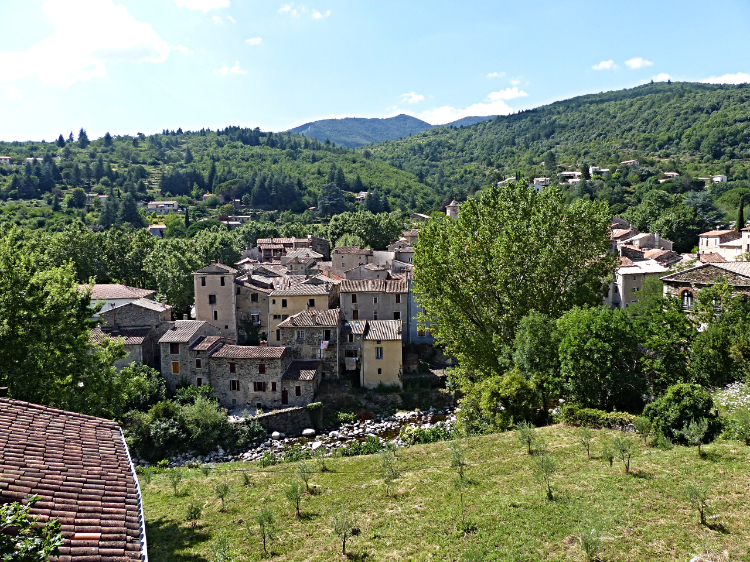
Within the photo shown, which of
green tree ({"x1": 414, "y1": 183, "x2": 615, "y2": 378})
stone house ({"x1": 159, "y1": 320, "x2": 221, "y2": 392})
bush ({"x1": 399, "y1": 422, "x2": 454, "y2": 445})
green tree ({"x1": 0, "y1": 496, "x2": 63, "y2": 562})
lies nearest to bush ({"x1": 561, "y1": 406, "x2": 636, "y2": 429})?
green tree ({"x1": 414, "y1": 183, "x2": 615, "y2": 378})

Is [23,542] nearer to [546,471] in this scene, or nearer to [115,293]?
[546,471]

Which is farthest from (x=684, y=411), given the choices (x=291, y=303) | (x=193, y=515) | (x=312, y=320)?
(x=291, y=303)

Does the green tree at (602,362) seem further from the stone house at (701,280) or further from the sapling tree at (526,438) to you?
the stone house at (701,280)

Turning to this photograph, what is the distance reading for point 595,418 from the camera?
17000 millimetres

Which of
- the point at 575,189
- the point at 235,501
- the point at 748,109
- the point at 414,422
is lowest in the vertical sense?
the point at 414,422

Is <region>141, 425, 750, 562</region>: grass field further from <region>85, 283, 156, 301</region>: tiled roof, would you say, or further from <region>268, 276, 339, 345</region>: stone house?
<region>85, 283, 156, 301</region>: tiled roof

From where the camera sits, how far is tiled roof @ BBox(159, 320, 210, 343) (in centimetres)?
3194

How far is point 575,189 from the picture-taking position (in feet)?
318

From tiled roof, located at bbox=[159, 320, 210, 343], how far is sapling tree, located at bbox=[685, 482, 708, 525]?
28068 mm

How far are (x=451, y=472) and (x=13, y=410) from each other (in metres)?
10.2

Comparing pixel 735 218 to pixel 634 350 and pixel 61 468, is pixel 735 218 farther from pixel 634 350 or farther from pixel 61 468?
pixel 61 468

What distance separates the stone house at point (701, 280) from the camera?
24.9m

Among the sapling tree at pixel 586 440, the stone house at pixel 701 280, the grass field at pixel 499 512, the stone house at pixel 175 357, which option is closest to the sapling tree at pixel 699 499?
the grass field at pixel 499 512

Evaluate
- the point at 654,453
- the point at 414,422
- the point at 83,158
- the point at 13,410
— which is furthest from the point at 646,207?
the point at 83,158
